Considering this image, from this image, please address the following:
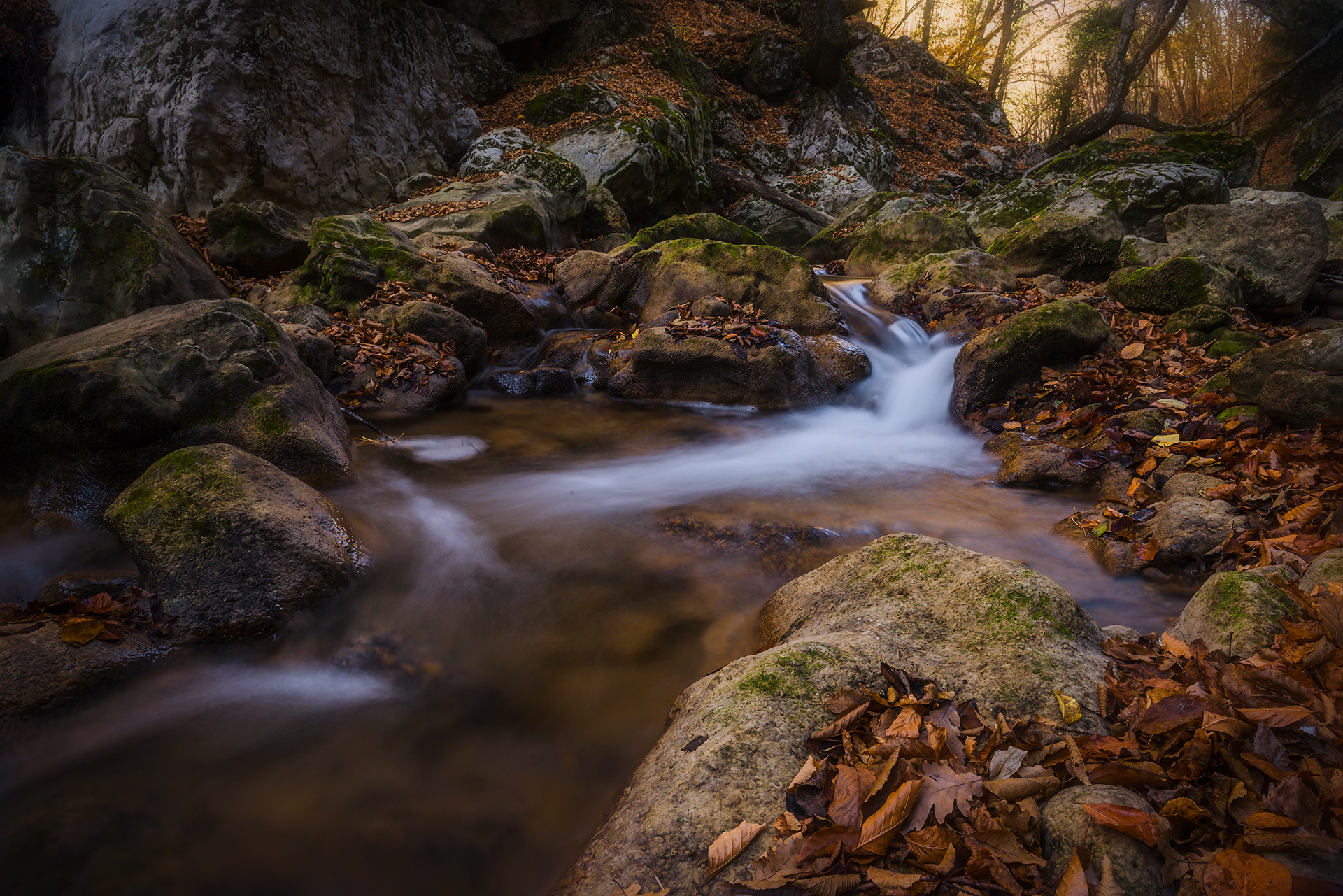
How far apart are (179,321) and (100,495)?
1415 mm

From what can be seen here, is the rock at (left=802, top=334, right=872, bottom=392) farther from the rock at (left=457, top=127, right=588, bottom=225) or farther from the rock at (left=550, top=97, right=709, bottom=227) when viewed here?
the rock at (left=550, top=97, right=709, bottom=227)

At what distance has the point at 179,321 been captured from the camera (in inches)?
172

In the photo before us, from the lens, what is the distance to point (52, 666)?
8.02 ft

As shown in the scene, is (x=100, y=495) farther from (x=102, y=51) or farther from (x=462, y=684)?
(x=102, y=51)

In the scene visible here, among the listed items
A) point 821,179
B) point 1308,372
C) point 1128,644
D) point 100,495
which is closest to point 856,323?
point 1308,372

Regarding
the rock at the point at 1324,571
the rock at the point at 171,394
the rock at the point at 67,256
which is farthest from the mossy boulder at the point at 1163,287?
the rock at the point at 67,256

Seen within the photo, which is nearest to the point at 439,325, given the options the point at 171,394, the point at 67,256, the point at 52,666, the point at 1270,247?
the point at 67,256

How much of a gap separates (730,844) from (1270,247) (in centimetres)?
1036

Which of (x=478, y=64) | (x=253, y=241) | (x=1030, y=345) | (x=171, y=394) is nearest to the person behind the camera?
(x=171, y=394)

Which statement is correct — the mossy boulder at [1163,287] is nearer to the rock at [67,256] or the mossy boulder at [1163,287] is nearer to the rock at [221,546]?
the rock at [221,546]

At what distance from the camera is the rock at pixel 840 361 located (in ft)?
25.8

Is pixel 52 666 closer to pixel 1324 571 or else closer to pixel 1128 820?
pixel 1128 820

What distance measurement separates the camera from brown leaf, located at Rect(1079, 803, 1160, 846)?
4.70ft

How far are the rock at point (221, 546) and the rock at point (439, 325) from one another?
4115mm
